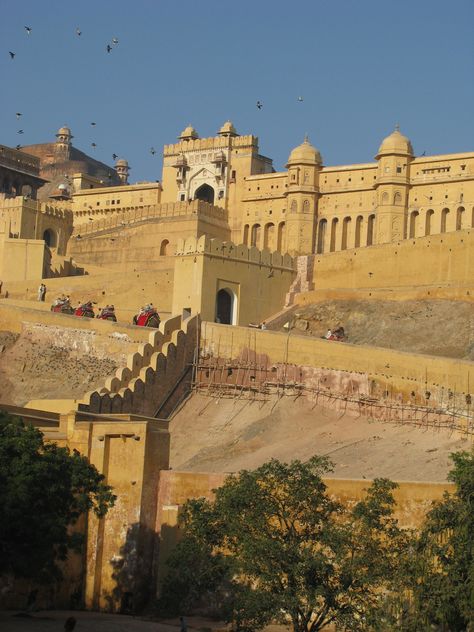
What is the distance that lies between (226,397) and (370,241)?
1587cm

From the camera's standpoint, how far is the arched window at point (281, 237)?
5622 centimetres

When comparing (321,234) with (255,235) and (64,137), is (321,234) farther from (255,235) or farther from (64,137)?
(64,137)

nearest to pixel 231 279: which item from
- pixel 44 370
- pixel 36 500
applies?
pixel 44 370

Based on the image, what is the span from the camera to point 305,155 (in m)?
55.9

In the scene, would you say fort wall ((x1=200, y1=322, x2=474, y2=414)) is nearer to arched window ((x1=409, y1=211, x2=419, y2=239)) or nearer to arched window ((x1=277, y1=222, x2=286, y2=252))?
arched window ((x1=409, y1=211, x2=419, y2=239))

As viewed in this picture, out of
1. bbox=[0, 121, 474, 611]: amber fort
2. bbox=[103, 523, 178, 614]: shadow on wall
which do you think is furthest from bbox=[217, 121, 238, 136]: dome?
bbox=[103, 523, 178, 614]: shadow on wall

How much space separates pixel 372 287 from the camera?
47.6 metres

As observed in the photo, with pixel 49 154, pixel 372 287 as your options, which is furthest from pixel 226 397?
pixel 49 154

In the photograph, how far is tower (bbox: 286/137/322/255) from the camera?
5581 cm

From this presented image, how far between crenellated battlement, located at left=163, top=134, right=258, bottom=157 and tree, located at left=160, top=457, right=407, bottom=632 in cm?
3632

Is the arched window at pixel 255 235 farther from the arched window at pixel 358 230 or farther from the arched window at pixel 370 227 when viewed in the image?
the arched window at pixel 370 227

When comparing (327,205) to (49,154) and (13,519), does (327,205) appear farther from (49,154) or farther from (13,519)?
(49,154)

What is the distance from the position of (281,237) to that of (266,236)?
0.88 m

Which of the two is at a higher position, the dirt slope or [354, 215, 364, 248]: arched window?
[354, 215, 364, 248]: arched window
